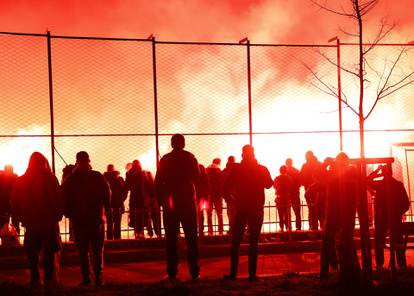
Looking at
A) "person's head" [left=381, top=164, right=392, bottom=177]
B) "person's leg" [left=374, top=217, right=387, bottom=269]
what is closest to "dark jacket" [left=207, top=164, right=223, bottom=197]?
"person's leg" [left=374, top=217, right=387, bottom=269]

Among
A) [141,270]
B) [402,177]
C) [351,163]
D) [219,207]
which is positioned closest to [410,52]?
[402,177]

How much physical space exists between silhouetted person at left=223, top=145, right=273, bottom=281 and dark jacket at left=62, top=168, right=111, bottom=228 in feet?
6.25

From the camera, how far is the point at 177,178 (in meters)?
12.0

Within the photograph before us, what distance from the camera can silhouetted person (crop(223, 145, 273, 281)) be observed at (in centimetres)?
1205

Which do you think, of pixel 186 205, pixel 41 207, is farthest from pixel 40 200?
pixel 186 205

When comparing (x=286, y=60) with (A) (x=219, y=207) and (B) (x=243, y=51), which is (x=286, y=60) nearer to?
(B) (x=243, y=51)

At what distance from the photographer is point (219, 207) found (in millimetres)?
19312

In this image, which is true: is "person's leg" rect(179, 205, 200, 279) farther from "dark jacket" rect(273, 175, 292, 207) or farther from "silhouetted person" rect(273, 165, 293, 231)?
"dark jacket" rect(273, 175, 292, 207)

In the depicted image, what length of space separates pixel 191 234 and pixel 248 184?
1077 mm

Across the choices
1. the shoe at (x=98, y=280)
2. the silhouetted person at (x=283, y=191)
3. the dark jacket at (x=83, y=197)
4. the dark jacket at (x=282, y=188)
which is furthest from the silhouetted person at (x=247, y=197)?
the dark jacket at (x=282, y=188)

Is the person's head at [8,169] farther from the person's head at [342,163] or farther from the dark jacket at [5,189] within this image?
the person's head at [342,163]

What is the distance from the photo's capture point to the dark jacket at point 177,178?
39.4ft

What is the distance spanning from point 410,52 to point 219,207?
21.3 ft

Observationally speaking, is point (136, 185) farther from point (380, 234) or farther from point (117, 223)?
point (380, 234)
